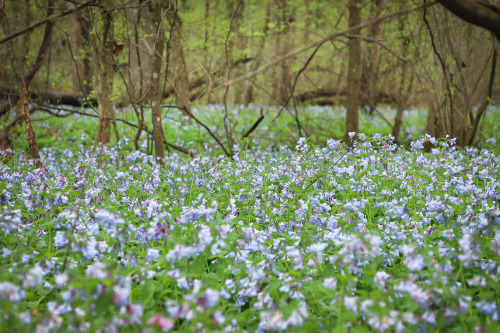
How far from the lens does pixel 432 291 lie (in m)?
1.62

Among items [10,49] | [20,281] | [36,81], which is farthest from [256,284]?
[36,81]

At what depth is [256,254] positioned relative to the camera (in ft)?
8.39

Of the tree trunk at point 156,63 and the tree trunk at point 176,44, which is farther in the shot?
the tree trunk at point 176,44

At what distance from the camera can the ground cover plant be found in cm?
160

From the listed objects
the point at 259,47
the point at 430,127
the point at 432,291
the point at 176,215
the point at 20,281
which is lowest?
the point at 432,291

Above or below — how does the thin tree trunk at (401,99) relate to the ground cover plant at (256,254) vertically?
above

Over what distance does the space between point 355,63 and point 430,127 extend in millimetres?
A: 1642

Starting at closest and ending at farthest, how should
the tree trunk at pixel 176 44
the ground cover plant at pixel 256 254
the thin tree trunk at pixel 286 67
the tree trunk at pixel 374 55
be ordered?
the ground cover plant at pixel 256 254, the tree trunk at pixel 176 44, the tree trunk at pixel 374 55, the thin tree trunk at pixel 286 67

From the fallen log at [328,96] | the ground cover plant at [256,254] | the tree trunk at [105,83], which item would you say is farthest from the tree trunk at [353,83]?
the fallen log at [328,96]

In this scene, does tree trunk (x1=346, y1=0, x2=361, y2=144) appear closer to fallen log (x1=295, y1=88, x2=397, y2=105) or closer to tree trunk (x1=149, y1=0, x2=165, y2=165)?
tree trunk (x1=149, y1=0, x2=165, y2=165)

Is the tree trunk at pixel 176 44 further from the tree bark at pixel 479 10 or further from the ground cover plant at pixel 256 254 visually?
the tree bark at pixel 479 10

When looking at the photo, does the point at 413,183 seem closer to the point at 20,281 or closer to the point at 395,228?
the point at 395,228

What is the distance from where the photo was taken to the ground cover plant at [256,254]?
1596 mm

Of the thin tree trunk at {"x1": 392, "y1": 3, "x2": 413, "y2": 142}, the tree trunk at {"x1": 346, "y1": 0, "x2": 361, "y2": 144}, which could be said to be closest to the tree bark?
the tree trunk at {"x1": 346, "y1": 0, "x2": 361, "y2": 144}
